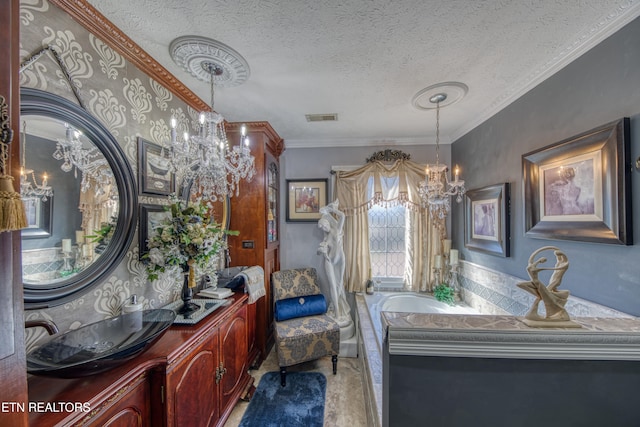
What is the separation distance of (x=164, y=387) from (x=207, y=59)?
193 centimetres

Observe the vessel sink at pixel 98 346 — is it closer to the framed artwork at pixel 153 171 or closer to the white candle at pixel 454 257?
the framed artwork at pixel 153 171

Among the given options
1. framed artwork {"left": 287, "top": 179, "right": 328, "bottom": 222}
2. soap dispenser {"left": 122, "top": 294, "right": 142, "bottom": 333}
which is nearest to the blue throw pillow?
framed artwork {"left": 287, "top": 179, "right": 328, "bottom": 222}

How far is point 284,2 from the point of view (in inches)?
46.1

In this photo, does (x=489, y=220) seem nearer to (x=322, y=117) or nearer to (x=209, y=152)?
A: (x=322, y=117)

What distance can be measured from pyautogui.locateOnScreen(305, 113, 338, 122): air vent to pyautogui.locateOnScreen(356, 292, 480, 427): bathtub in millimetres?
1973

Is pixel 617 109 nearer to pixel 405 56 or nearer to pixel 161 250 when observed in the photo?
pixel 405 56

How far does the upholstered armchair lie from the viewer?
7.27 ft

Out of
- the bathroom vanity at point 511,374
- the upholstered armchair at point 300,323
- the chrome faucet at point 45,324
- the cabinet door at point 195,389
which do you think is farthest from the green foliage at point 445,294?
the chrome faucet at point 45,324

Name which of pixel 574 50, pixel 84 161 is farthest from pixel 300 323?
pixel 574 50

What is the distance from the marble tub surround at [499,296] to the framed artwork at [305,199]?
1.97 metres

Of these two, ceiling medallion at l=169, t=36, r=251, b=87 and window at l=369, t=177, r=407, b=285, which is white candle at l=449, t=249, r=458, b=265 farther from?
ceiling medallion at l=169, t=36, r=251, b=87

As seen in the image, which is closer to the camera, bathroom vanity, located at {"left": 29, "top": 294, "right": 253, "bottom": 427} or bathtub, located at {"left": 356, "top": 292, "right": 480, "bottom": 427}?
bathroom vanity, located at {"left": 29, "top": 294, "right": 253, "bottom": 427}

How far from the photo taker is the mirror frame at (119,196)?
3.34 feet

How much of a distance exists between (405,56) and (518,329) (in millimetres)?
1651
